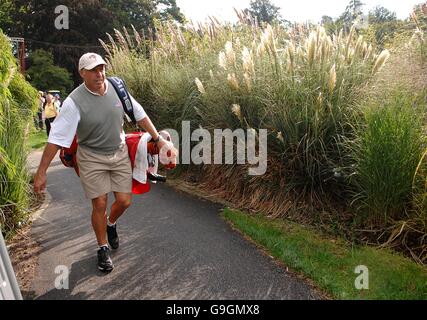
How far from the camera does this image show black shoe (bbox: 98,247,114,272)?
3791 millimetres

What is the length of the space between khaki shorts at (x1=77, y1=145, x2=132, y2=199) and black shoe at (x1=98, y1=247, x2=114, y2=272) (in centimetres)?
54

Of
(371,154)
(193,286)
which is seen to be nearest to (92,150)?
(193,286)

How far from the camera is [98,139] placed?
373cm

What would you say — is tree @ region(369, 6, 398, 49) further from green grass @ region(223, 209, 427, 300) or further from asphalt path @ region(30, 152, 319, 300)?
asphalt path @ region(30, 152, 319, 300)

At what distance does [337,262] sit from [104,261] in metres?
2.20


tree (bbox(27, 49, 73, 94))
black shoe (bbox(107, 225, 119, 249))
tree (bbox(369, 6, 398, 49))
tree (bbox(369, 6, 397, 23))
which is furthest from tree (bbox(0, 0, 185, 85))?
black shoe (bbox(107, 225, 119, 249))

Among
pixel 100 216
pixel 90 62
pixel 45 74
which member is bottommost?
pixel 100 216

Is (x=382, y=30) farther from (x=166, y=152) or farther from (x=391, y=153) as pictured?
(x=166, y=152)

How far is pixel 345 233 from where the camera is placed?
4.45m

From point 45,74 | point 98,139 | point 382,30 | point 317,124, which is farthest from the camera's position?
point 45,74

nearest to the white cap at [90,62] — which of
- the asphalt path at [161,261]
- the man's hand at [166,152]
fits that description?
the man's hand at [166,152]

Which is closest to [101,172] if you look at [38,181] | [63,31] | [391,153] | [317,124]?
[38,181]

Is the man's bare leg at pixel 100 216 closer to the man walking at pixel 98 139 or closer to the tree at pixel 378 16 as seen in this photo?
the man walking at pixel 98 139
